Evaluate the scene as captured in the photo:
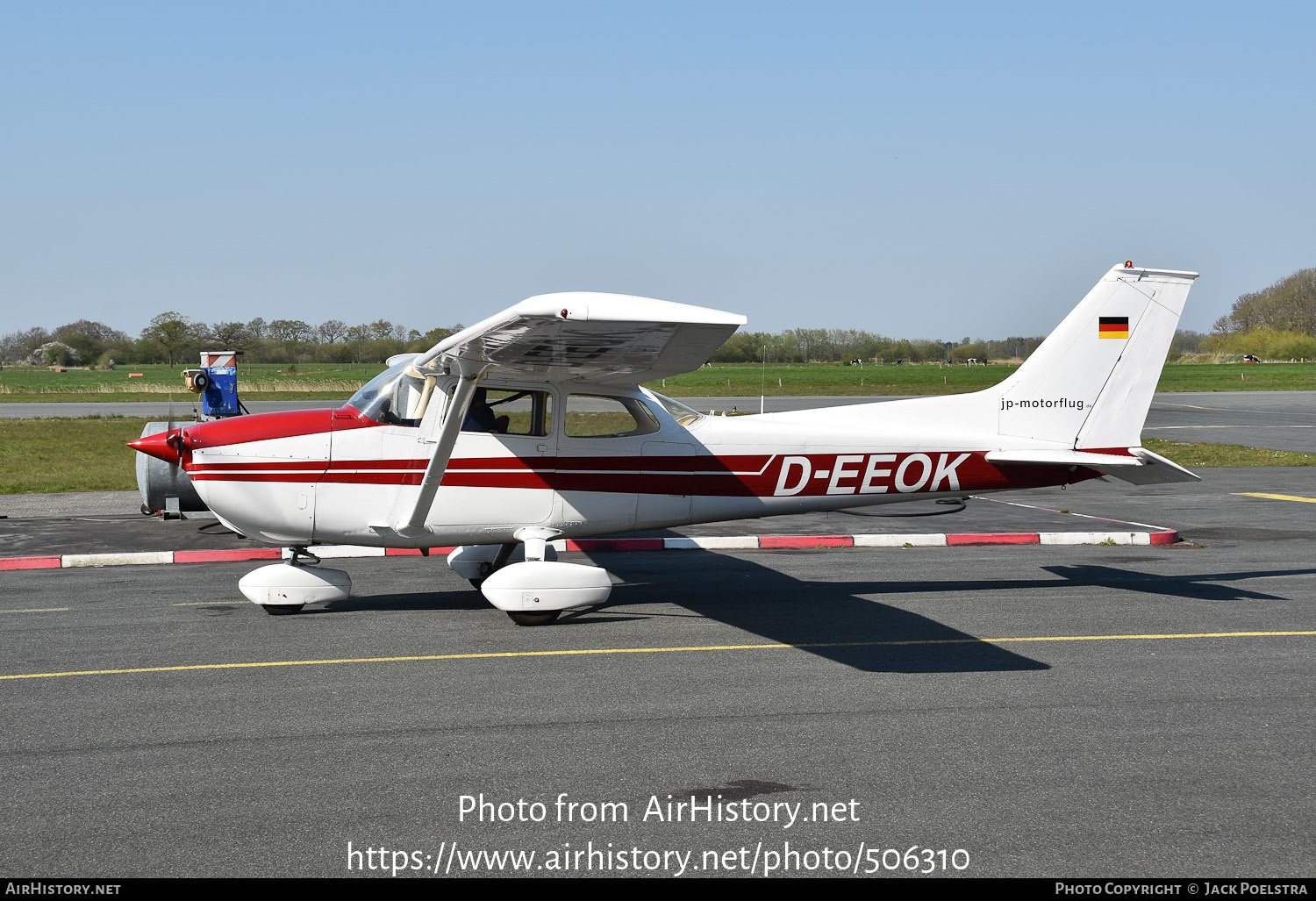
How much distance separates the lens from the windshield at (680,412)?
934 centimetres

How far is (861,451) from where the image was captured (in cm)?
935

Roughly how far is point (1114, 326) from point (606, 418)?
4.83m

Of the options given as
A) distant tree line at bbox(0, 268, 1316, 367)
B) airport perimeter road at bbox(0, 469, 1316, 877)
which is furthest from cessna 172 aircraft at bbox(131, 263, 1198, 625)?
distant tree line at bbox(0, 268, 1316, 367)

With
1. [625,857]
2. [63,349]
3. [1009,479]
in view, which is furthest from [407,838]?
[63,349]

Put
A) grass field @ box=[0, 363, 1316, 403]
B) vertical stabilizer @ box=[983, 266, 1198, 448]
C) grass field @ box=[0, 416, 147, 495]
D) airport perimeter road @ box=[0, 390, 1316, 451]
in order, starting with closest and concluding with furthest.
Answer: vertical stabilizer @ box=[983, 266, 1198, 448], grass field @ box=[0, 416, 147, 495], airport perimeter road @ box=[0, 390, 1316, 451], grass field @ box=[0, 363, 1316, 403]

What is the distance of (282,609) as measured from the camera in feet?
28.6

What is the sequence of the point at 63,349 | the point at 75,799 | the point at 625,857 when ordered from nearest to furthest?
the point at 625,857, the point at 75,799, the point at 63,349

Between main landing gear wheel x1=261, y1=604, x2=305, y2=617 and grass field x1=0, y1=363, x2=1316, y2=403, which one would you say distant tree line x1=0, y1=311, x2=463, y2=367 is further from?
main landing gear wheel x1=261, y1=604, x2=305, y2=617

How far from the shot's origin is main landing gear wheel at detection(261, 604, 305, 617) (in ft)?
28.2

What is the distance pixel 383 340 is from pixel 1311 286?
117529 mm

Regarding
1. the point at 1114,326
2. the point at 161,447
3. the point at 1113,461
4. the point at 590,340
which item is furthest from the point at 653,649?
the point at 1114,326

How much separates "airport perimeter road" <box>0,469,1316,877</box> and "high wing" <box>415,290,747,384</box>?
208 cm

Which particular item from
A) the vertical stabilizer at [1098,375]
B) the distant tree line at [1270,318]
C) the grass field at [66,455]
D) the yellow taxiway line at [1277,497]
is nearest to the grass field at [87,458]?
the grass field at [66,455]

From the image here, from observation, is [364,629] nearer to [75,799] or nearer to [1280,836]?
[75,799]
